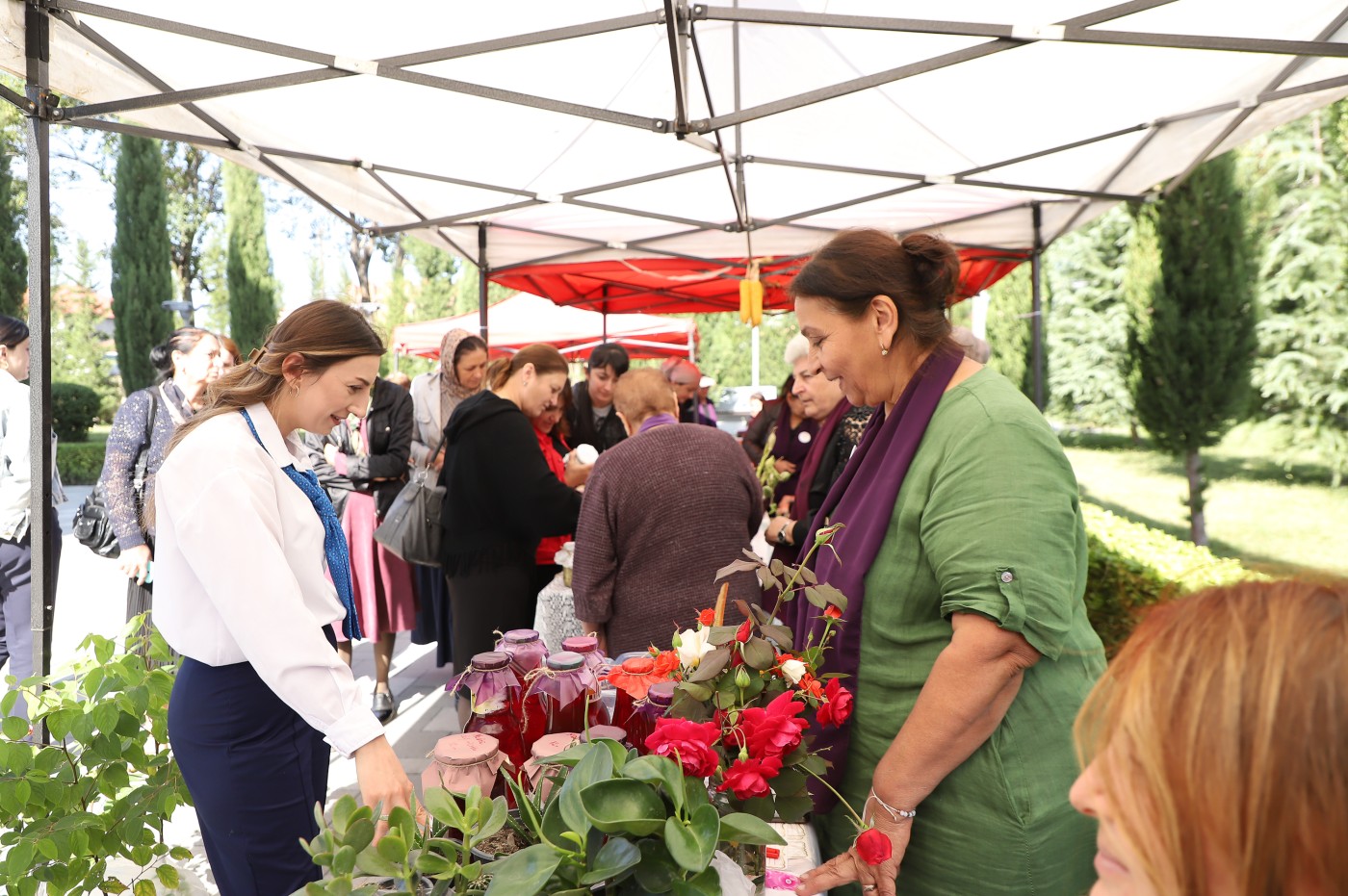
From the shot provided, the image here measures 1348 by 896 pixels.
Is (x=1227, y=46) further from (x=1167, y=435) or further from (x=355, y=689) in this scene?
(x=1167, y=435)

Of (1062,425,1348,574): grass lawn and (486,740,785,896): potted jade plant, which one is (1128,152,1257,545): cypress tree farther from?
(486,740,785,896): potted jade plant

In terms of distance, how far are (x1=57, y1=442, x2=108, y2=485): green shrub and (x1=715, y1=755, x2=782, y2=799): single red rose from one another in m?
19.7

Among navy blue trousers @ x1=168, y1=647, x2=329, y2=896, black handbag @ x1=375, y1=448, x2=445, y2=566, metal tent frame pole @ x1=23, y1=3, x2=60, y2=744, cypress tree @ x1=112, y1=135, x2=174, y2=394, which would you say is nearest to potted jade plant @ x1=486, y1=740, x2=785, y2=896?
navy blue trousers @ x1=168, y1=647, x2=329, y2=896

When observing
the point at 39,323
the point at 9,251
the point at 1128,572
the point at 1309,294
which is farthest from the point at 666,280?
the point at 9,251

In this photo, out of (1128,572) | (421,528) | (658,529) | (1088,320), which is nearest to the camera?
(658,529)

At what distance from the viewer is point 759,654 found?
1077 mm

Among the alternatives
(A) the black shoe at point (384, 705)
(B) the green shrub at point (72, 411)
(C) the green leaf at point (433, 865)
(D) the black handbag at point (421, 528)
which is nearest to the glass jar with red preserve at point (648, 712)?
(C) the green leaf at point (433, 865)

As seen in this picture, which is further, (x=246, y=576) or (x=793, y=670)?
(x=246, y=576)

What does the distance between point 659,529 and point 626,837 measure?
1830 mm

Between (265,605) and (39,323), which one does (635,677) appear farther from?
(39,323)

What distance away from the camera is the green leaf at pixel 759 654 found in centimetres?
107

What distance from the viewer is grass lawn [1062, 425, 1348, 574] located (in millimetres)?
13500

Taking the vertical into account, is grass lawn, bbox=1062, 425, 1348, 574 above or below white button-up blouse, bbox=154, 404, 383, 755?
below

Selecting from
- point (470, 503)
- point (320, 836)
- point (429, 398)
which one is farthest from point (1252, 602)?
point (429, 398)
